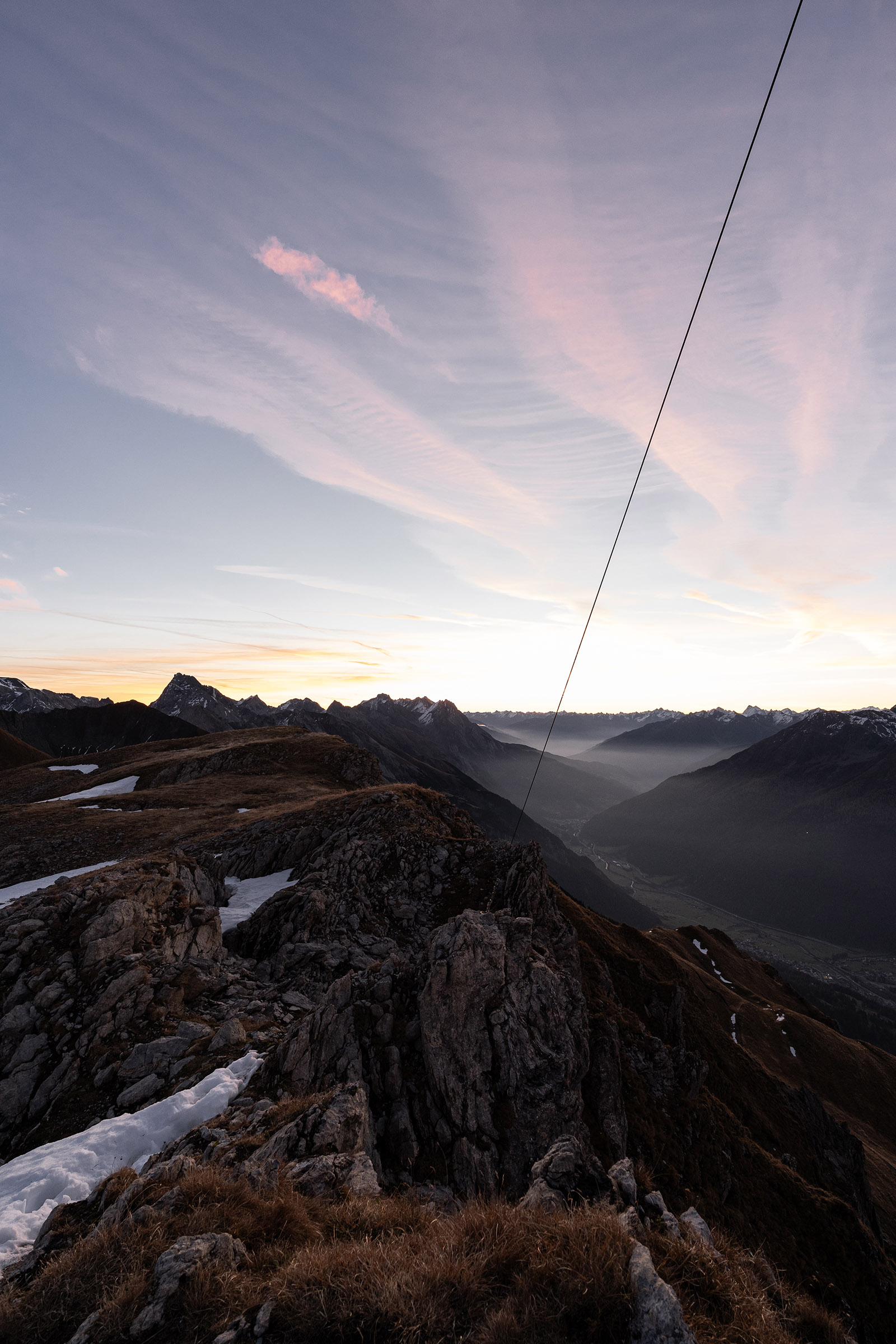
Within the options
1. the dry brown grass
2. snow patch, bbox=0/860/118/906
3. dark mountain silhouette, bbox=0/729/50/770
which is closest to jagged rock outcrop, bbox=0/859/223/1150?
snow patch, bbox=0/860/118/906

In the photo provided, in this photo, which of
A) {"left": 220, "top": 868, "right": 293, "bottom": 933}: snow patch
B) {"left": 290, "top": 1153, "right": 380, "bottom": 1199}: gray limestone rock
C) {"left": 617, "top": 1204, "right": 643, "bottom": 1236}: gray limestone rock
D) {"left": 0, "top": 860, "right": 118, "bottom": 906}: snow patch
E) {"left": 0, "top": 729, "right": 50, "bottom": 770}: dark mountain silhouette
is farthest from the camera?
{"left": 0, "top": 729, "right": 50, "bottom": 770}: dark mountain silhouette

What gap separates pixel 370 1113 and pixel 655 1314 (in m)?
11.1

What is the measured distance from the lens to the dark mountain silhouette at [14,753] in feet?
589

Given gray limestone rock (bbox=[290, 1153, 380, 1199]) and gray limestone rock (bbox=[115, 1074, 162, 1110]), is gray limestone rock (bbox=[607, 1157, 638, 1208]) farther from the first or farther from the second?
gray limestone rock (bbox=[115, 1074, 162, 1110])

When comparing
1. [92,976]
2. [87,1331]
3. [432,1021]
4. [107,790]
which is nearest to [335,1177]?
[87,1331]

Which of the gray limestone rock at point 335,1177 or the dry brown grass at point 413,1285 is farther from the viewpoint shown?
the gray limestone rock at point 335,1177

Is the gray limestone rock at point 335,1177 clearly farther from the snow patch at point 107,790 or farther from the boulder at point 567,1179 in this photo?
the snow patch at point 107,790

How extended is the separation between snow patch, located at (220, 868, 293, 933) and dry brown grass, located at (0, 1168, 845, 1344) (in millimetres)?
19888

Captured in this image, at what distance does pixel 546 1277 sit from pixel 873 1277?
164 feet

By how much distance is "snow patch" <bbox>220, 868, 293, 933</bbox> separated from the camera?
27.2 meters

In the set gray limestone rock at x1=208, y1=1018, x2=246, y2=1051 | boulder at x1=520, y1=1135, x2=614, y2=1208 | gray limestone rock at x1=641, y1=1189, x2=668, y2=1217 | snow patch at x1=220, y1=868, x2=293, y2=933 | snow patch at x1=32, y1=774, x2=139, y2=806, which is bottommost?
snow patch at x1=32, y1=774, x2=139, y2=806

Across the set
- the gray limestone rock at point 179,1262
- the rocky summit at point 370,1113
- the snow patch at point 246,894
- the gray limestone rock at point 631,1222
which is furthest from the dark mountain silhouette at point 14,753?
the gray limestone rock at point 631,1222

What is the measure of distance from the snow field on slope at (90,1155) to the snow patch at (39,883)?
791 inches

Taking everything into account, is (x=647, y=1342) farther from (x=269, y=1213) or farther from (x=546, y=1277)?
(x=269, y=1213)
